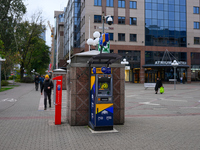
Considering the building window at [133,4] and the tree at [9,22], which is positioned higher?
the building window at [133,4]

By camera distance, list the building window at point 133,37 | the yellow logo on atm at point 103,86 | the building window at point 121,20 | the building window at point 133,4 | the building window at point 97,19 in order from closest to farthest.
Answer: the yellow logo on atm at point 103,86 → the building window at point 97,19 → the building window at point 121,20 → the building window at point 133,37 → the building window at point 133,4

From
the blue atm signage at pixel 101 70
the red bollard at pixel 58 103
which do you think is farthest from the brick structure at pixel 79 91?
the blue atm signage at pixel 101 70

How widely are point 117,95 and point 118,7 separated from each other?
134 ft

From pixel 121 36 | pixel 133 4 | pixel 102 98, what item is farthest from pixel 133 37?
pixel 102 98

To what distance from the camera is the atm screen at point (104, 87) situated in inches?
266

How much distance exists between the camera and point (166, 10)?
4834 centimetres

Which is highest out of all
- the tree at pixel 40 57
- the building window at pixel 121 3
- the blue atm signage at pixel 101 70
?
the building window at pixel 121 3

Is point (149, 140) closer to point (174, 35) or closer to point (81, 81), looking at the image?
point (81, 81)

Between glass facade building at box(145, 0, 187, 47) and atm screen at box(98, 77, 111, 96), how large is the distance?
139 feet

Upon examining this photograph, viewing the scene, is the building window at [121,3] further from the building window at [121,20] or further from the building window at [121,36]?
the building window at [121,36]

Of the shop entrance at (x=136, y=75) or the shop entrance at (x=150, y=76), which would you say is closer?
the shop entrance at (x=150, y=76)

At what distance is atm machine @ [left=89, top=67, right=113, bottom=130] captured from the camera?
6699mm

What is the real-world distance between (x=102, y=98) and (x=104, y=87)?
1.11 feet

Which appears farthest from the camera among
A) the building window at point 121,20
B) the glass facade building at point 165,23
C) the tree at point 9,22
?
the glass facade building at point 165,23
